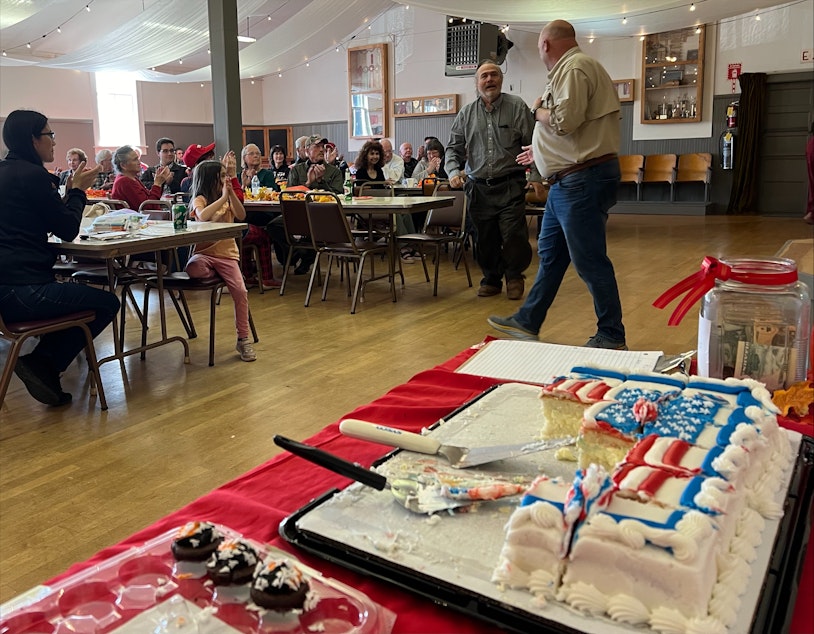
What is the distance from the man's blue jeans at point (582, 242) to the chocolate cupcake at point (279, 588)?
285cm

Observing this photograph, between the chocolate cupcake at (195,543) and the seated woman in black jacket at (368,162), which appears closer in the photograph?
the chocolate cupcake at (195,543)

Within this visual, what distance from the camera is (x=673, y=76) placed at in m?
11.9

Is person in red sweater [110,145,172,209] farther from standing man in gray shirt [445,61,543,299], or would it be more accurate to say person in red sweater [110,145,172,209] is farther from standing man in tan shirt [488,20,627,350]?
standing man in tan shirt [488,20,627,350]

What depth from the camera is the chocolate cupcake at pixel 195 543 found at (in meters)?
0.65

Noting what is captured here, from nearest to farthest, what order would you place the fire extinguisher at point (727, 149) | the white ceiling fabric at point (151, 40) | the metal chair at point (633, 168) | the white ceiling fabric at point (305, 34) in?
1. the white ceiling fabric at point (151, 40)
2. the white ceiling fabric at point (305, 34)
3. the fire extinguisher at point (727, 149)
4. the metal chair at point (633, 168)

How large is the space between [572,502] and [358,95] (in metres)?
15.3

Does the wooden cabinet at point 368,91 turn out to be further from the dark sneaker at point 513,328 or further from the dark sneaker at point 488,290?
the dark sneaker at point 513,328

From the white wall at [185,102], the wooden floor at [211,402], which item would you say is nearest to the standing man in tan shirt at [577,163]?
the wooden floor at [211,402]

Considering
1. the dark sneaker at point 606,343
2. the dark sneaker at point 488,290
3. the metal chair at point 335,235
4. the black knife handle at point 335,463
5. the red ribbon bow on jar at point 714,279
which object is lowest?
the dark sneaker at point 488,290

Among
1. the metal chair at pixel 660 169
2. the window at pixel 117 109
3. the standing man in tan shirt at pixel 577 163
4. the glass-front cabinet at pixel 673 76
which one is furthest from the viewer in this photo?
the window at pixel 117 109

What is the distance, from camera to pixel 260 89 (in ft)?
55.4

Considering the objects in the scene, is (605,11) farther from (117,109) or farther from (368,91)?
(117,109)

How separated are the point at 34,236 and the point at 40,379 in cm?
63

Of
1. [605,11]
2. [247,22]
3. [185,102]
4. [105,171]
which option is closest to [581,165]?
[605,11]
